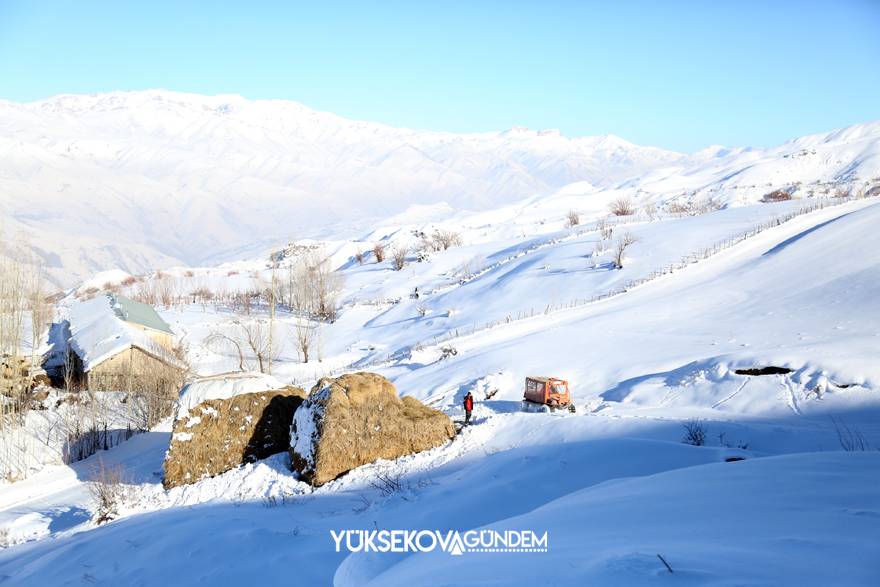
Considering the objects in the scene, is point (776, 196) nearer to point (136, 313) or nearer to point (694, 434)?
point (694, 434)

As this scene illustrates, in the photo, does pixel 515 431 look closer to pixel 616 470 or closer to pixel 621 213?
pixel 616 470

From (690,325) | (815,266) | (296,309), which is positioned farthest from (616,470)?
(296,309)

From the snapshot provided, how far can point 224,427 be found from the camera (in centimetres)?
1416

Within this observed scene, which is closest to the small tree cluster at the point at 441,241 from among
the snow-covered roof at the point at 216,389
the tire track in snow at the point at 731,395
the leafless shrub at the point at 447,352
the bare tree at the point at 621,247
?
the bare tree at the point at 621,247

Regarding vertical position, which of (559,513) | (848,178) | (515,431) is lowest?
(515,431)

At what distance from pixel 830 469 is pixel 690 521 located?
2.30 metres

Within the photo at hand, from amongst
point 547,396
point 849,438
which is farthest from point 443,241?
point 849,438

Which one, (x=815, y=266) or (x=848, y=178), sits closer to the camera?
(x=815, y=266)

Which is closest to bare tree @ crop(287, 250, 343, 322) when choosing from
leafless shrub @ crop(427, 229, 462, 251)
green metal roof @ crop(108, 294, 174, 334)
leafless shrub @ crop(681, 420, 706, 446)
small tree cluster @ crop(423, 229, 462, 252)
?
green metal roof @ crop(108, 294, 174, 334)

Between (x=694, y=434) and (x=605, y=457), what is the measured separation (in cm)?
252

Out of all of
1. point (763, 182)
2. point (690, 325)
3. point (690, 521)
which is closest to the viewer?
point (690, 521)

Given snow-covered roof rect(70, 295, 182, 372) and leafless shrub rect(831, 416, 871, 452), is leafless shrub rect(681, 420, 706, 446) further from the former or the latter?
snow-covered roof rect(70, 295, 182, 372)

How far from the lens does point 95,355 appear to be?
1094 inches

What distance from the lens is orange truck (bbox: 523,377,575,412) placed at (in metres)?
16.2
